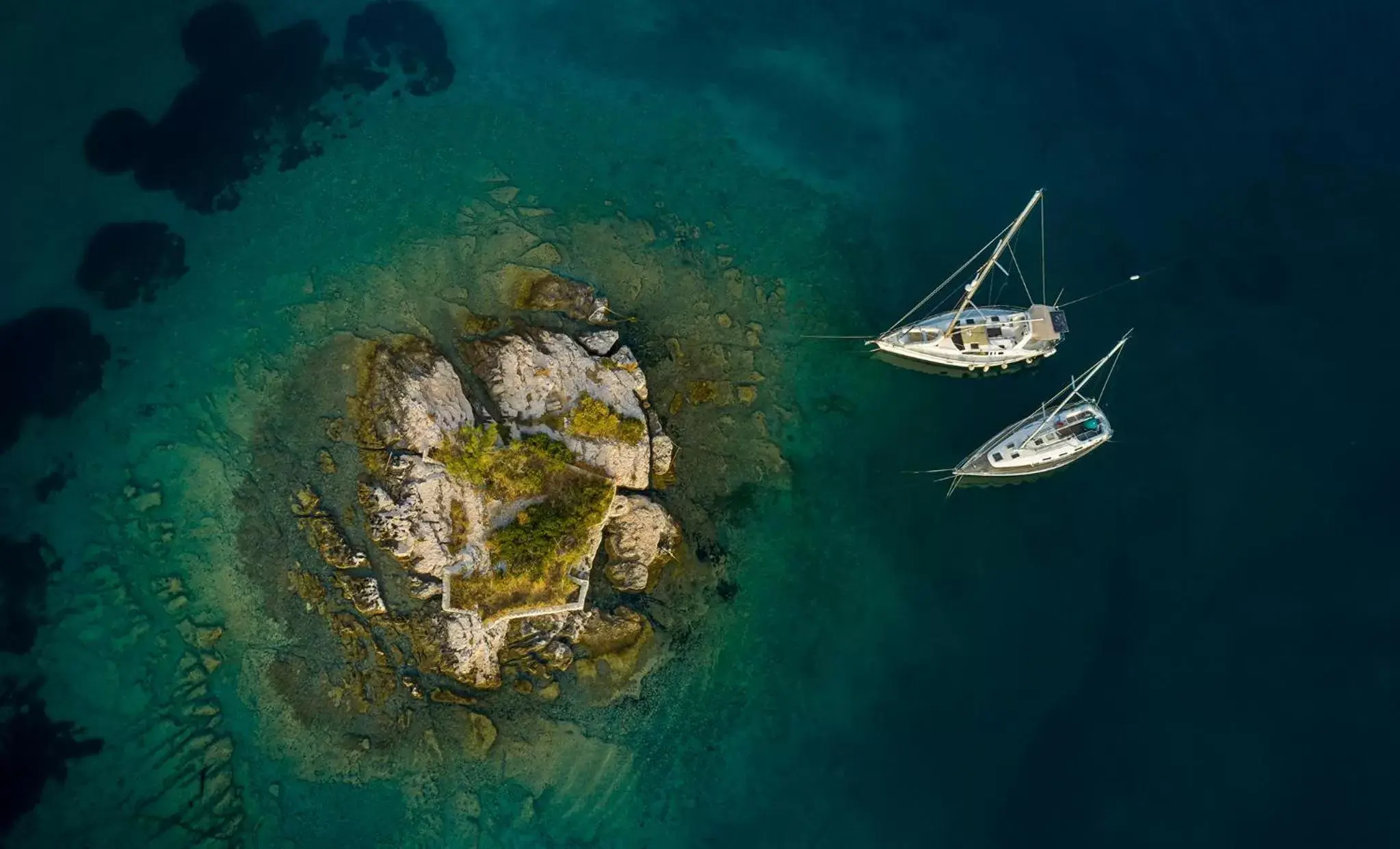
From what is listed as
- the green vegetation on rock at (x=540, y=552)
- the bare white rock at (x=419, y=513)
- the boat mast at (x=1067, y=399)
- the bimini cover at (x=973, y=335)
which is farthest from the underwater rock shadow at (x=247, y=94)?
the boat mast at (x=1067, y=399)

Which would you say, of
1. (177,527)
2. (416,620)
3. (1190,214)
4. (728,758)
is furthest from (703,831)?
(1190,214)

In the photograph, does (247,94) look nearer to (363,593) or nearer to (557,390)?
(557,390)

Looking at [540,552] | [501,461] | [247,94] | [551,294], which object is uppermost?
[247,94]

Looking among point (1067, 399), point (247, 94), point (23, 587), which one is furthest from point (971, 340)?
point (23, 587)

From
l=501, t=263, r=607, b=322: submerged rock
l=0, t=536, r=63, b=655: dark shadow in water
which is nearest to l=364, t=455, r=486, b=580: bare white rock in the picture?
l=501, t=263, r=607, b=322: submerged rock

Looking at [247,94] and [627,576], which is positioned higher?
[247,94]

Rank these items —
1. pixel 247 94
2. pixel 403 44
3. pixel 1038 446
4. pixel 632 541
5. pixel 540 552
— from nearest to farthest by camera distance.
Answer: pixel 540 552 → pixel 632 541 → pixel 1038 446 → pixel 247 94 → pixel 403 44
